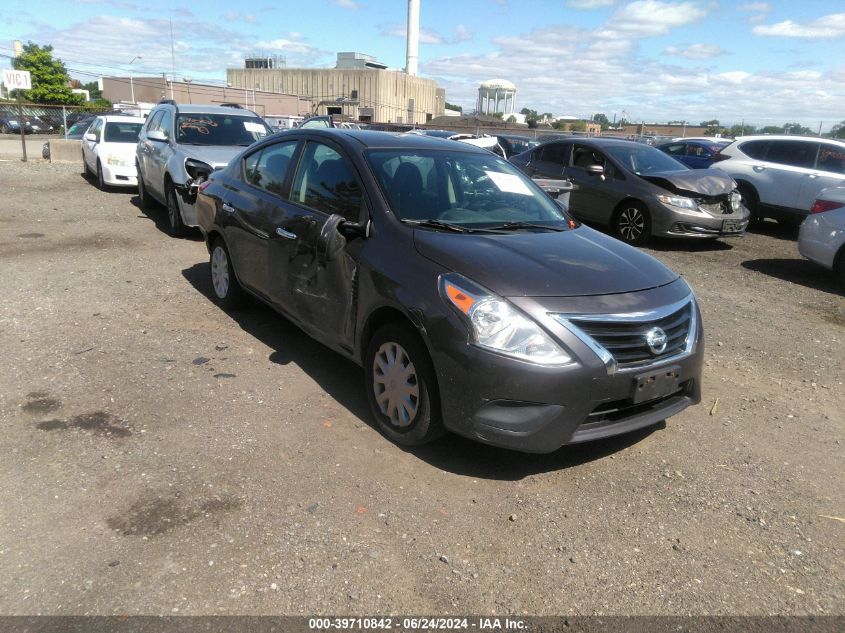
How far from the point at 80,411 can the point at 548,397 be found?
2.87 meters

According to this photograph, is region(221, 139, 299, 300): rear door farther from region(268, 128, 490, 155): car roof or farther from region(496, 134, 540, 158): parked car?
region(496, 134, 540, 158): parked car

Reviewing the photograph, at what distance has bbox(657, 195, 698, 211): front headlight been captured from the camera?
32.0 feet

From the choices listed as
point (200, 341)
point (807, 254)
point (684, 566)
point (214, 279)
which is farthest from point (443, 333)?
point (807, 254)

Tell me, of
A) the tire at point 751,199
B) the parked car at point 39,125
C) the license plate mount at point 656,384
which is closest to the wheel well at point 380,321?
the license plate mount at point 656,384

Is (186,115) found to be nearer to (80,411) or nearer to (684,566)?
(80,411)

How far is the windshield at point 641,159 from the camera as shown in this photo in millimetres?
10458

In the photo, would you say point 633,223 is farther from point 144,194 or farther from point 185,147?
point 144,194

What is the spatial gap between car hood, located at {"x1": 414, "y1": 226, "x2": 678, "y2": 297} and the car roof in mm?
1043

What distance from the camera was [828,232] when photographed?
7.96m

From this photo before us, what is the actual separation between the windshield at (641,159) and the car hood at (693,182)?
0.79 feet

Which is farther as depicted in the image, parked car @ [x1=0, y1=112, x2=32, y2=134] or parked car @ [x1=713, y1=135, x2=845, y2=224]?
parked car @ [x1=0, y1=112, x2=32, y2=134]

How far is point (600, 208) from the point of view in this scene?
1073 centimetres

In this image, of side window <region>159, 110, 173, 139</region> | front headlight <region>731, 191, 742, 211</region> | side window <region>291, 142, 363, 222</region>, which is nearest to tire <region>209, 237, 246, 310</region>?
side window <region>291, 142, 363, 222</region>

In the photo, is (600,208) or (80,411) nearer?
(80,411)
